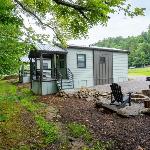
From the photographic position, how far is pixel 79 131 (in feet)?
35.6

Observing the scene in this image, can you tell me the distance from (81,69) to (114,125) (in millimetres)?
17145

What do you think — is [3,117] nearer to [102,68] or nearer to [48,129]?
[48,129]

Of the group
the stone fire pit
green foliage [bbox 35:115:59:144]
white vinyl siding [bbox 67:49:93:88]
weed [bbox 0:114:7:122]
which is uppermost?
white vinyl siding [bbox 67:49:93:88]

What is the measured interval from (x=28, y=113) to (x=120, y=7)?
22.3 ft

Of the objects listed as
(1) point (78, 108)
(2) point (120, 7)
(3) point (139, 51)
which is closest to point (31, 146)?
(2) point (120, 7)

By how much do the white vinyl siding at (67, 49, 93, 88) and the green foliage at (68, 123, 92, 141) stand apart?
15.9 m

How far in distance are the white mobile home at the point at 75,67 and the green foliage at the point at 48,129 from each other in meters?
10.6

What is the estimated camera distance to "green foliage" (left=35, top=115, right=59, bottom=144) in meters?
9.88

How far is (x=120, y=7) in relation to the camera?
35.3 ft

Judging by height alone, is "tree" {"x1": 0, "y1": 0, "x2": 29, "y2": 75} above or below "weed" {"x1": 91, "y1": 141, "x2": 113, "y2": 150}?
above

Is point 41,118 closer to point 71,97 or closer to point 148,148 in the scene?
point 148,148

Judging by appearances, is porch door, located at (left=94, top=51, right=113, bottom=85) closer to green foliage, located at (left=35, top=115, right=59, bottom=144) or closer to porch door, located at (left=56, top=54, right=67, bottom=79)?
porch door, located at (left=56, top=54, right=67, bottom=79)

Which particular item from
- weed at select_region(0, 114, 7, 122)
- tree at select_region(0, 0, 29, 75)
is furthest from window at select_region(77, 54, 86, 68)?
tree at select_region(0, 0, 29, 75)

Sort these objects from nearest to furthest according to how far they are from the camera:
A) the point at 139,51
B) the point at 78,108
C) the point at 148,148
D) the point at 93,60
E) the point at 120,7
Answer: the point at 148,148 → the point at 120,7 → the point at 78,108 → the point at 93,60 → the point at 139,51
